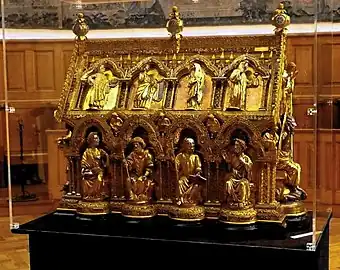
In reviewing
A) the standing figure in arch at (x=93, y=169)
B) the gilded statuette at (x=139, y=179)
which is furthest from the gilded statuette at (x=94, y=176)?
the gilded statuette at (x=139, y=179)

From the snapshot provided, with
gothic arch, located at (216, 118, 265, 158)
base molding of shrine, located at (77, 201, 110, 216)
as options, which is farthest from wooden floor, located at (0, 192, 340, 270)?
gothic arch, located at (216, 118, 265, 158)

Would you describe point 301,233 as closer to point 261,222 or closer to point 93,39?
point 261,222

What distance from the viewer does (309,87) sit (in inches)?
93.1

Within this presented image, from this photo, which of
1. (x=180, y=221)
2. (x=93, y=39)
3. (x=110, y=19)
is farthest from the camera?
(x=110, y=19)

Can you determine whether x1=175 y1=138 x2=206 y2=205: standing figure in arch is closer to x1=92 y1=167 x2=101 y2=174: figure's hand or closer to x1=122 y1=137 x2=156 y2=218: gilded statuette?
x1=122 y1=137 x2=156 y2=218: gilded statuette

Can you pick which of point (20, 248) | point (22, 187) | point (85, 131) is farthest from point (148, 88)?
point (20, 248)

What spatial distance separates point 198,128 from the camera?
2336 mm

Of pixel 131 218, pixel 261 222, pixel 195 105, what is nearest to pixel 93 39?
pixel 195 105

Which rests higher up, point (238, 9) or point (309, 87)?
point (238, 9)

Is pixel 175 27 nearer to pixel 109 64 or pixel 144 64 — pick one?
pixel 144 64

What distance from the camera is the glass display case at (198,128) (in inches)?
89.4

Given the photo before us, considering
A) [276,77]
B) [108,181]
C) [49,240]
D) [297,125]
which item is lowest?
[49,240]

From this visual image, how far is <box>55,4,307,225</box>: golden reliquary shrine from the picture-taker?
2.29m

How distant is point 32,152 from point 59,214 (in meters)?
0.88
